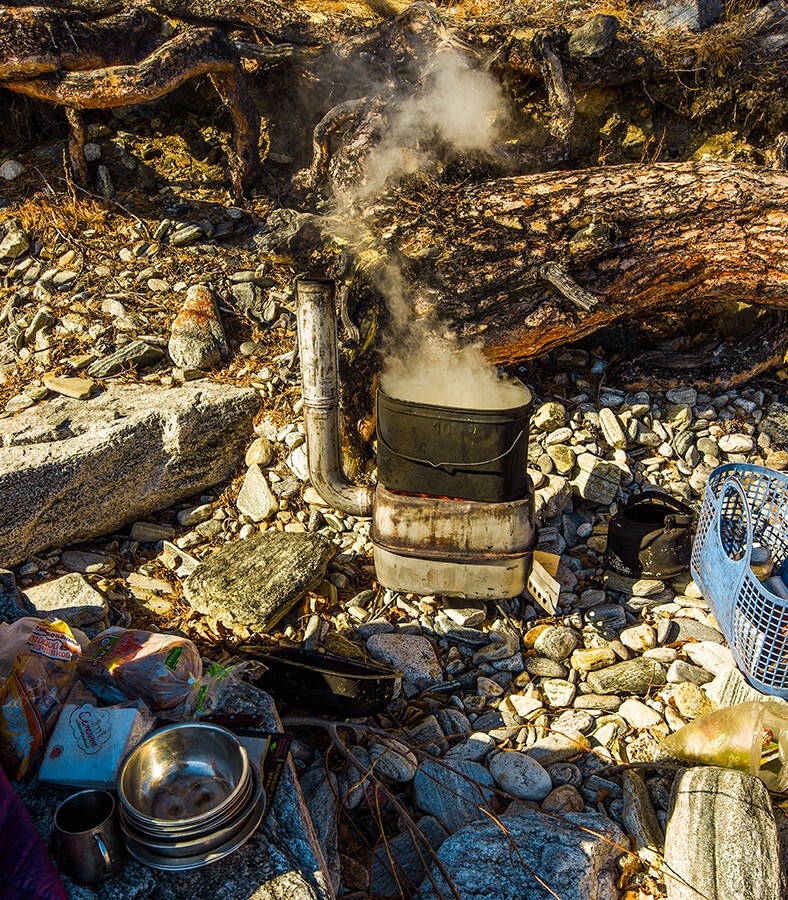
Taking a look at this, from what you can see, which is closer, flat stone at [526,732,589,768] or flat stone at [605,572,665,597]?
flat stone at [526,732,589,768]

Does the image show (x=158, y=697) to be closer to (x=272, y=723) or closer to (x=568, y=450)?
(x=272, y=723)

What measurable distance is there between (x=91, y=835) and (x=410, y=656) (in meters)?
1.91

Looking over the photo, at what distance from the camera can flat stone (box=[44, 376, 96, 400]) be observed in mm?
4898

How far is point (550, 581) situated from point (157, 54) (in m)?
5.11

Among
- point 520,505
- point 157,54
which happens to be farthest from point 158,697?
point 157,54

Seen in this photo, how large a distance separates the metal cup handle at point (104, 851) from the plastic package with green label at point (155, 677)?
72 centimetres

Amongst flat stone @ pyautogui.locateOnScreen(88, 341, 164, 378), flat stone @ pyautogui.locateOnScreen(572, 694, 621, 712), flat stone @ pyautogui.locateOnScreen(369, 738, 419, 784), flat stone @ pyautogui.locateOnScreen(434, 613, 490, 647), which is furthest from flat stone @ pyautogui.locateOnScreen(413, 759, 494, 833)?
flat stone @ pyautogui.locateOnScreen(88, 341, 164, 378)

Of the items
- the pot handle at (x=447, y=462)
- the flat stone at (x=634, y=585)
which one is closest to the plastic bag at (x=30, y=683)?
the pot handle at (x=447, y=462)

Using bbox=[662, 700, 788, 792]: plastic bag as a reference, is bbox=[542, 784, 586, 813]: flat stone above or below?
below

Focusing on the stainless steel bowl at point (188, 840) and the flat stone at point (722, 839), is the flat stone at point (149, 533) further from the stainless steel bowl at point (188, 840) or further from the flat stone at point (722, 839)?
the flat stone at point (722, 839)

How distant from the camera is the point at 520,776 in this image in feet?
10.6

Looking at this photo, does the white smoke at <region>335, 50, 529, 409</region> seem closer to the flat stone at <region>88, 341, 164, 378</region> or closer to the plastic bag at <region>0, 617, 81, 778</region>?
the flat stone at <region>88, 341, 164, 378</region>

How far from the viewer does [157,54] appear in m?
5.76

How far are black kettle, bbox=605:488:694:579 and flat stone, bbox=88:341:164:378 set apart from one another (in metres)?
3.43
